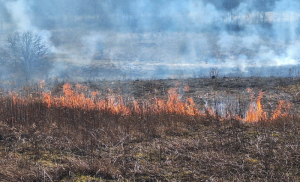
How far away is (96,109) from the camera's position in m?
8.37

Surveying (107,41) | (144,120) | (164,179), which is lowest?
(164,179)

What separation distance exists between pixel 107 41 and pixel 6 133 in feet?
158

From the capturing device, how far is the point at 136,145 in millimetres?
6066

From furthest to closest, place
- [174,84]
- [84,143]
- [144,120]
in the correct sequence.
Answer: [174,84], [144,120], [84,143]

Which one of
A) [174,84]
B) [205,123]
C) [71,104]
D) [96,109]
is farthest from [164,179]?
[174,84]

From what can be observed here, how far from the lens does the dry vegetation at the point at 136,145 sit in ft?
15.1

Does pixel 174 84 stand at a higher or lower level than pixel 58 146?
higher

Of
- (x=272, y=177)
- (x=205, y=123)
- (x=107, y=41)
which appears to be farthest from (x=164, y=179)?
(x=107, y=41)

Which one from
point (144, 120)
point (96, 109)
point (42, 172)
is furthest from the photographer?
point (96, 109)

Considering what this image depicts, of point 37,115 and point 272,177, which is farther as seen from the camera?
point 37,115

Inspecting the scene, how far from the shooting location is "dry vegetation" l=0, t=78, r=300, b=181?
181 inches

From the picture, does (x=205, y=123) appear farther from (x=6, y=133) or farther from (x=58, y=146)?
(x=6, y=133)

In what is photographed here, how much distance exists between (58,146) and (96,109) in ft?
8.42

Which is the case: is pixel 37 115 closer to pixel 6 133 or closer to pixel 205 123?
pixel 6 133
